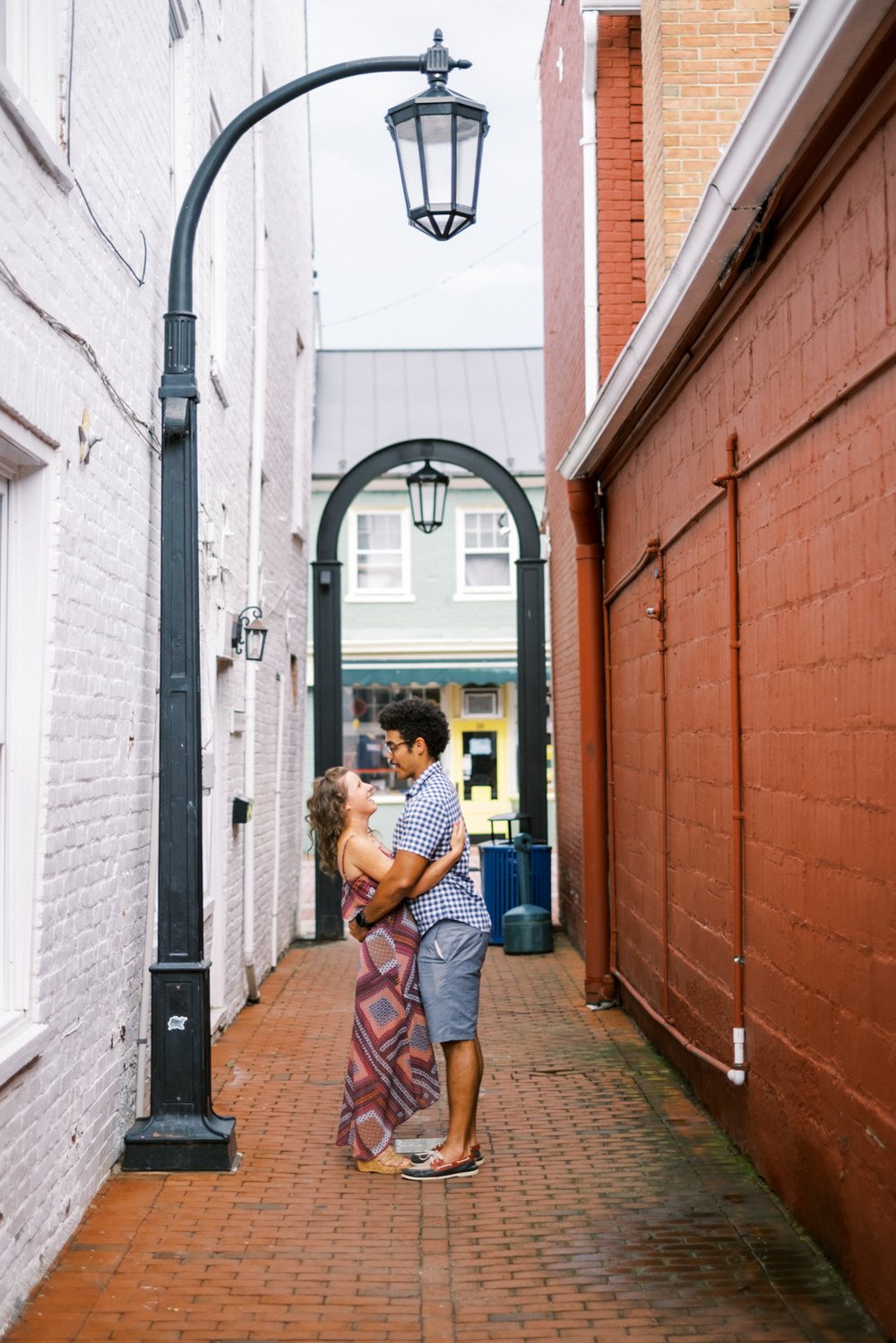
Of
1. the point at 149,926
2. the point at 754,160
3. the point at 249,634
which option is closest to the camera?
the point at 754,160

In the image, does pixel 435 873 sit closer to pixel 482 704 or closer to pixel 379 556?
pixel 379 556

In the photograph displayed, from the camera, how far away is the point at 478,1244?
4984mm

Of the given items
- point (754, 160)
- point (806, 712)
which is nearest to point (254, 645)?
point (806, 712)

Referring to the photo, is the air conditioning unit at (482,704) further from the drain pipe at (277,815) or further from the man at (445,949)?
the man at (445,949)

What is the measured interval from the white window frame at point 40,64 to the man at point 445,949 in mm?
2591

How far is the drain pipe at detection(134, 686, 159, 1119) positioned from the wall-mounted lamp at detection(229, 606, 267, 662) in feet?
9.46

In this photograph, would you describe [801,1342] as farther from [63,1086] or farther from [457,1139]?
[63,1086]

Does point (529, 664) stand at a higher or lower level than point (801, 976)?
higher

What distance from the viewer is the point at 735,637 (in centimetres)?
575

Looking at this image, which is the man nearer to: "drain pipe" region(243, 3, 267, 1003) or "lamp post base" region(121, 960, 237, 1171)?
"lamp post base" region(121, 960, 237, 1171)

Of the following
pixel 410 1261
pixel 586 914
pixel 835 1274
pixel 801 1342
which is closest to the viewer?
pixel 801 1342

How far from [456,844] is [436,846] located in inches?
5.6

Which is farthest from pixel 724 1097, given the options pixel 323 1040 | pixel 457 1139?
pixel 323 1040

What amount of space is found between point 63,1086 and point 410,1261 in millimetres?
1277
